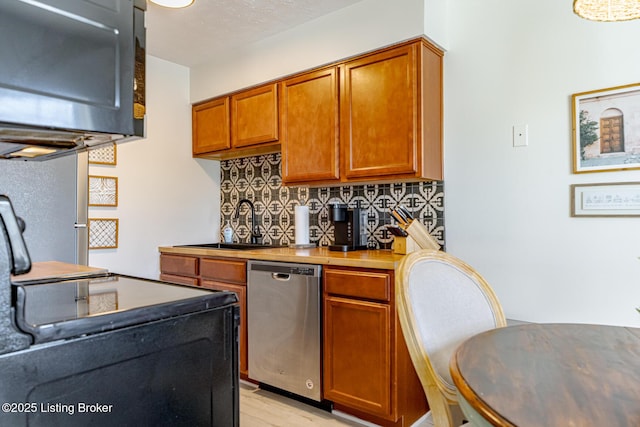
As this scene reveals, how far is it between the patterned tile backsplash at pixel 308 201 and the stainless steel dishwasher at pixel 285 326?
25.3 inches

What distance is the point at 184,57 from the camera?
343 cm

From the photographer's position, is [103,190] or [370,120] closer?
[370,120]

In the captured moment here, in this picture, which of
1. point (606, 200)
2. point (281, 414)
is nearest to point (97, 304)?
point (281, 414)

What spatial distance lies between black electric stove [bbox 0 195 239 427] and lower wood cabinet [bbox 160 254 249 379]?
143 centimetres

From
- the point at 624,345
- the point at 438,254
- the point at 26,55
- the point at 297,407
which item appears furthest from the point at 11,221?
the point at 297,407

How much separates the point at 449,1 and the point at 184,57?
210cm

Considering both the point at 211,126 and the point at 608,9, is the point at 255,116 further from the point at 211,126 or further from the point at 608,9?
the point at 608,9

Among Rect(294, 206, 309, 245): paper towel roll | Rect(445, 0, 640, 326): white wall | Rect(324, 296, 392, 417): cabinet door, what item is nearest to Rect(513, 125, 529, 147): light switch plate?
Rect(445, 0, 640, 326): white wall

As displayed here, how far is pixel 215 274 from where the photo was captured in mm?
2971

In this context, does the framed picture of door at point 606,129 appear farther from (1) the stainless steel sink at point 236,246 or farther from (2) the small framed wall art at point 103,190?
(2) the small framed wall art at point 103,190

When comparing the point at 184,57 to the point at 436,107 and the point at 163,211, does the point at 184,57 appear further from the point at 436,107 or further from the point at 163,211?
the point at 436,107

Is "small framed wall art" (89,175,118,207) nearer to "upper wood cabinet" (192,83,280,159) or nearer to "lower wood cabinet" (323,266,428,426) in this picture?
"upper wood cabinet" (192,83,280,159)

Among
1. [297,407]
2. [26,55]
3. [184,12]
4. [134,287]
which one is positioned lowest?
[297,407]

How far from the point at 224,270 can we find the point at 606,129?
2386mm
